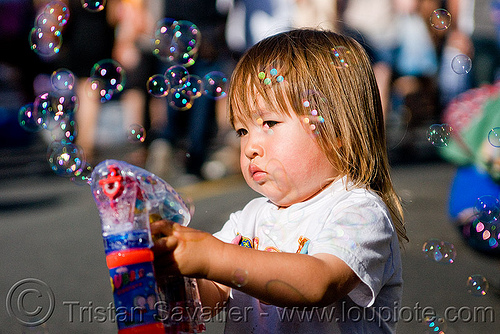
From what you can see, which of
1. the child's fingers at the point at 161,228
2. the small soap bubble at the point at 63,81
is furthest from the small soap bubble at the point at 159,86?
Result: the child's fingers at the point at 161,228

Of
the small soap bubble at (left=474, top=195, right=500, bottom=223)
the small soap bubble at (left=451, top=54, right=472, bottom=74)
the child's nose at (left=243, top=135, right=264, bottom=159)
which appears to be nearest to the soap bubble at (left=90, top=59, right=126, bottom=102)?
the child's nose at (left=243, top=135, right=264, bottom=159)

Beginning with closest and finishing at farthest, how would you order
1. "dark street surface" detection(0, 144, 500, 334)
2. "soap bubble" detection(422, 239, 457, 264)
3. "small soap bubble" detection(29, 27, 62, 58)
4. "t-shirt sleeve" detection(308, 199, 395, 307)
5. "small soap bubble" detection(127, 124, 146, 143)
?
"t-shirt sleeve" detection(308, 199, 395, 307), "soap bubble" detection(422, 239, 457, 264), "small soap bubble" detection(127, 124, 146, 143), "small soap bubble" detection(29, 27, 62, 58), "dark street surface" detection(0, 144, 500, 334)

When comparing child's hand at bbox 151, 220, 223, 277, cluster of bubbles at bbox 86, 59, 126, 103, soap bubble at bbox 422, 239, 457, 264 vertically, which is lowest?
soap bubble at bbox 422, 239, 457, 264

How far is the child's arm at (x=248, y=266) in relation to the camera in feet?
3.67

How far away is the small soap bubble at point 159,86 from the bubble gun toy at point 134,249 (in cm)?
85

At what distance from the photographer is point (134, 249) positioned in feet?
3.56

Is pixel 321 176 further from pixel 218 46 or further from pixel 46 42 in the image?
pixel 218 46

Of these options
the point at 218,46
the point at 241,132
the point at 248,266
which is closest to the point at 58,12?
the point at 241,132

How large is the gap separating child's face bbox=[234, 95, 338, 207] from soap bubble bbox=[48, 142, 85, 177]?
2.56ft

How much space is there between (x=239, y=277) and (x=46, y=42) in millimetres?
1424

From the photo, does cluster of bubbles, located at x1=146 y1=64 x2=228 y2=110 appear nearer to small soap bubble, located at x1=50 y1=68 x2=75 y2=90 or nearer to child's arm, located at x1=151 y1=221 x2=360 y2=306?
small soap bubble, located at x1=50 y1=68 x2=75 y2=90

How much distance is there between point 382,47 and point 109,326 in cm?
420

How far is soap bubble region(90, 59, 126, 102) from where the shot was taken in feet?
6.93

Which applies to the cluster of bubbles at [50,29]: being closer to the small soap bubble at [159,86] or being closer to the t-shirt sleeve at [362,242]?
the small soap bubble at [159,86]
